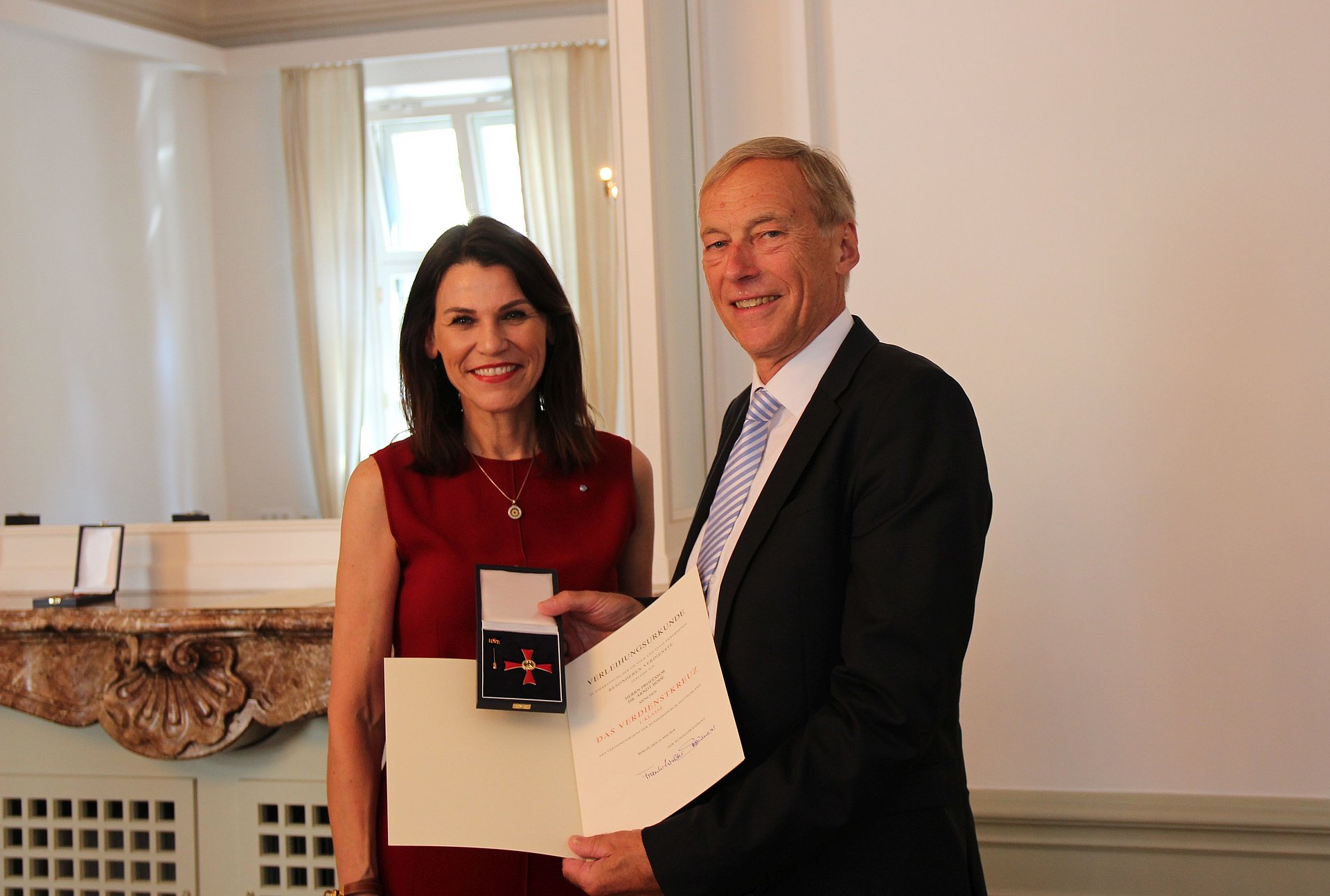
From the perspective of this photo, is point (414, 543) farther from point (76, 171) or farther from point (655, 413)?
point (76, 171)

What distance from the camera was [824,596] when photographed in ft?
3.77

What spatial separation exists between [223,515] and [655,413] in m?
6.02

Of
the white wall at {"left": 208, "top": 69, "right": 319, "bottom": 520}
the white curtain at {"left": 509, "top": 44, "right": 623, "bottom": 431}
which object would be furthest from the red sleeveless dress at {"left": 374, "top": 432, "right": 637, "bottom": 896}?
the white wall at {"left": 208, "top": 69, "right": 319, "bottom": 520}

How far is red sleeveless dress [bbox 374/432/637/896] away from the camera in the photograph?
1.51m

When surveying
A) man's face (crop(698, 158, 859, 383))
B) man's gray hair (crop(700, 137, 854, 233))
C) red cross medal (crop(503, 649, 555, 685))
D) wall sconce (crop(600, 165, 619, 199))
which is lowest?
red cross medal (crop(503, 649, 555, 685))

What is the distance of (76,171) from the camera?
20.6 feet

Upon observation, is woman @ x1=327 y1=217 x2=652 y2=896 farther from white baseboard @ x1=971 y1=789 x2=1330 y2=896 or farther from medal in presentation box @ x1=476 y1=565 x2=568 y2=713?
white baseboard @ x1=971 y1=789 x2=1330 y2=896

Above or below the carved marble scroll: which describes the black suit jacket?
above

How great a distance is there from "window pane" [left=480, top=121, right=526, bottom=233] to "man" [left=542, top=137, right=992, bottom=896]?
6230mm

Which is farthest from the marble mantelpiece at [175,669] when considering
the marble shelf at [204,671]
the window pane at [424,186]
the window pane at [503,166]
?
the window pane at [424,186]

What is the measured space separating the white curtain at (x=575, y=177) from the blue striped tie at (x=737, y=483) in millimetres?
5257

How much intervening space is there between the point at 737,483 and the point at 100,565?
8.03 feet

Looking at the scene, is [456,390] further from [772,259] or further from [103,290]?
[103,290]

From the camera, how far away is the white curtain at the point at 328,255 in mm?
7125
